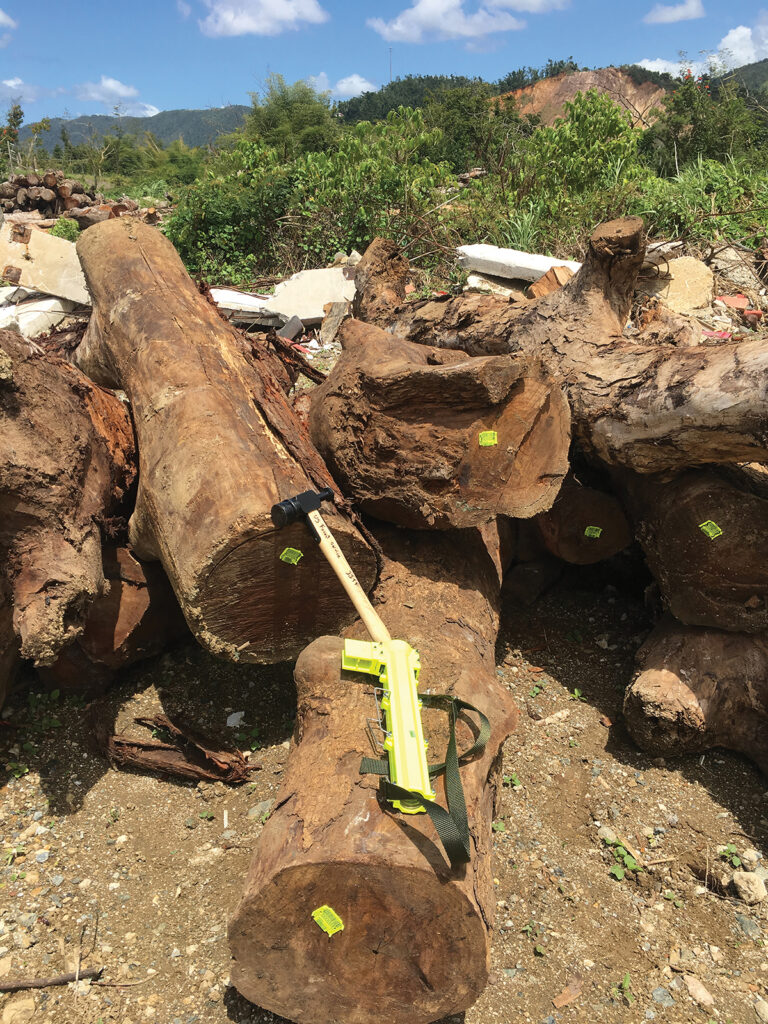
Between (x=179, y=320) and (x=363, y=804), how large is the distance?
228 cm

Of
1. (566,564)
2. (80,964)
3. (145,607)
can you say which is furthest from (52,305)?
(80,964)

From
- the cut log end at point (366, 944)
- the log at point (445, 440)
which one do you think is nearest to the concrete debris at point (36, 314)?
the log at point (445, 440)

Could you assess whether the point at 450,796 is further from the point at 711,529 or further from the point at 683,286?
the point at 683,286

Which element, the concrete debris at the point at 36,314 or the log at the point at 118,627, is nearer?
the log at the point at 118,627

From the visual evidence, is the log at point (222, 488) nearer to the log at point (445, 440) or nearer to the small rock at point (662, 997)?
A: the log at point (445, 440)

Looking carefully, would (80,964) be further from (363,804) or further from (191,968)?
(363,804)

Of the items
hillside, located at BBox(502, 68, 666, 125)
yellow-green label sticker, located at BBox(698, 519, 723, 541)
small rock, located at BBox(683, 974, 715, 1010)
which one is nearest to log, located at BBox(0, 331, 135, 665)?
small rock, located at BBox(683, 974, 715, 1010)

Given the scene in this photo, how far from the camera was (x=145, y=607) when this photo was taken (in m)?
3.17

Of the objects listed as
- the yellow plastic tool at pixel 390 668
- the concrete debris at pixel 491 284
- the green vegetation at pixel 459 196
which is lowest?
the yellow plastic tool at pixel 390 668

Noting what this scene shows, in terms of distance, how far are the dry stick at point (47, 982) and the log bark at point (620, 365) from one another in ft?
8.52

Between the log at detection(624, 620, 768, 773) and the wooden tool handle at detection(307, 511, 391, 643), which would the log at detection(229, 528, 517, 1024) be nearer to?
the wooden tool handle at detection(307, 511, 391, 643)

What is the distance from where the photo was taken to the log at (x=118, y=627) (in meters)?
3.08

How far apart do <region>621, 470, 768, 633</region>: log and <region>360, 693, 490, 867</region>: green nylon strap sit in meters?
1.44

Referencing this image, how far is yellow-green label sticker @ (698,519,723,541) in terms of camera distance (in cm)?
289
